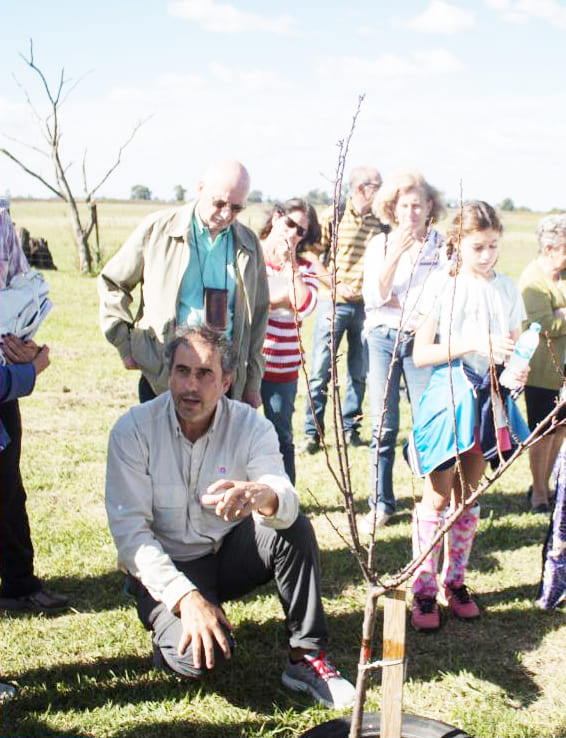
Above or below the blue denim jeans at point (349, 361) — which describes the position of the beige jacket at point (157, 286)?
above

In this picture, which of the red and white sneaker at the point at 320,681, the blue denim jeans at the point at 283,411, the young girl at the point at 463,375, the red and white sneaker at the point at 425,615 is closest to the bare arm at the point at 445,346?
the young girl at the point at 463,375

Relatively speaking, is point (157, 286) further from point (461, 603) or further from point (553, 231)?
point (553, 231)

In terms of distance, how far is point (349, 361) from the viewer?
21.7 feet

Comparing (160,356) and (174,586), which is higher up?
(160,356)

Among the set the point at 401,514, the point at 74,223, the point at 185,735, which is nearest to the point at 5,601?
the point at 185,735

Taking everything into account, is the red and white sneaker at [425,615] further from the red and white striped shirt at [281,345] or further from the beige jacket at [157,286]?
the red and white striped shirt at [281,345]

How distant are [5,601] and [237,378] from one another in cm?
146

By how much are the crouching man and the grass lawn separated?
0.19 m

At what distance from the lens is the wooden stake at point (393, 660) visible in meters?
1.98

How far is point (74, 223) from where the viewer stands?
67.2 ft

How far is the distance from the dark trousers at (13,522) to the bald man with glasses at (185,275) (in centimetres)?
62

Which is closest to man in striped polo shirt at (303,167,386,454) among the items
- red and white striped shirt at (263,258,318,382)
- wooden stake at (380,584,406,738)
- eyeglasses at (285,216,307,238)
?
red and white striped shirt at (263,258,318,382)

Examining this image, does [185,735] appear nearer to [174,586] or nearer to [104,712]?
[104,712]

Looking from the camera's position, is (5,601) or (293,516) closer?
(293,516)
